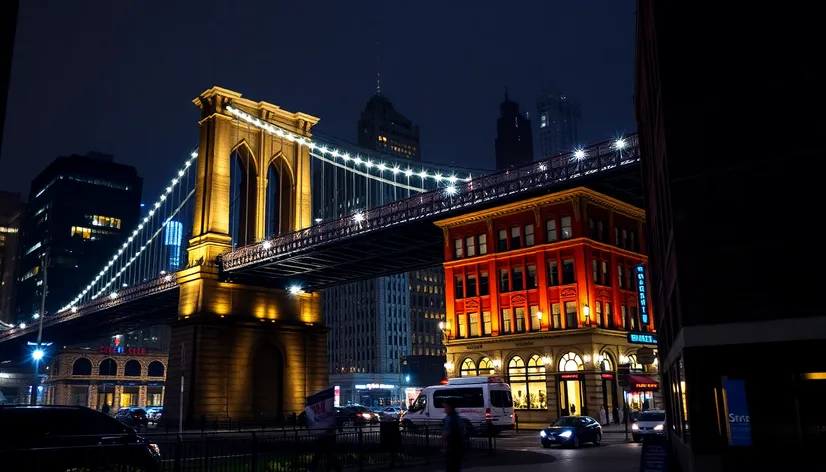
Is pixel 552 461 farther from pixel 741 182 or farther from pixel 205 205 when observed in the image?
pixel 205 205

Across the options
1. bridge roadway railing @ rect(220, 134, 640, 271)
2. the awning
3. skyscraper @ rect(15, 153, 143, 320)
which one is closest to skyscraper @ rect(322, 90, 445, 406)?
skyscraper @ rect(15, 153, 143, 320)

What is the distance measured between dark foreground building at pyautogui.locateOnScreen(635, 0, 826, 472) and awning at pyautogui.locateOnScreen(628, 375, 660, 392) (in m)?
35.4

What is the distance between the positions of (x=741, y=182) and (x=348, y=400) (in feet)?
445

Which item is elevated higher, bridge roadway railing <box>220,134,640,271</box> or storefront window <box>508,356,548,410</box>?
bridge roadway railing <box>220,134,640,271</box>

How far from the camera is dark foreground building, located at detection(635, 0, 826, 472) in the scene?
13.3m

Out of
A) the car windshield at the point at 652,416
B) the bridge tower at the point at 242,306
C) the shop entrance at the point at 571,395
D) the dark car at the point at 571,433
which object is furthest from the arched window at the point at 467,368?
the dark car at the point at 571,433

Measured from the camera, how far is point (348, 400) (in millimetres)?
144625

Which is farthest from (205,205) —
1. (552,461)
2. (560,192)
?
(552,461)

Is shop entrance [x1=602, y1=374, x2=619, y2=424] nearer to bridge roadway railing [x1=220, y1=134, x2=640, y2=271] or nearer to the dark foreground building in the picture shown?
bridge roadway railing [x1=220, y1=134, x2=640, y2=271]

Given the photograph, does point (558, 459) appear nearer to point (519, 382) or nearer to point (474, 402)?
point (474, 402)

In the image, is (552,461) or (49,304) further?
(49,304)

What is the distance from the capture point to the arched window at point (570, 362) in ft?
161

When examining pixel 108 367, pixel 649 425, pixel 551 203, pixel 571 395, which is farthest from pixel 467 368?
pixel 108 367

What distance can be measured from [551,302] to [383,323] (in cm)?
10252
